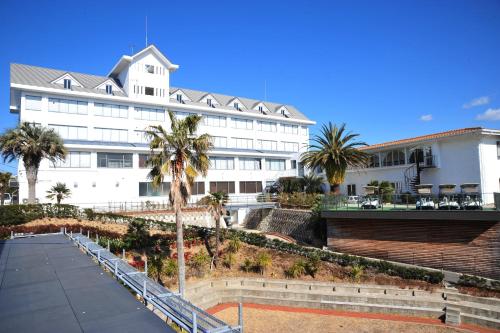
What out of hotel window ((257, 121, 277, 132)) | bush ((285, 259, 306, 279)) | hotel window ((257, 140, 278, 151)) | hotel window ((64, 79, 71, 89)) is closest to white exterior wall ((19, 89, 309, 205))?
hotel window ((64, 79, 71, 89))

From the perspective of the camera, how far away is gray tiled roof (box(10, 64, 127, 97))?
38941 millimetres

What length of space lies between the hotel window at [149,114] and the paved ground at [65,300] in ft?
111

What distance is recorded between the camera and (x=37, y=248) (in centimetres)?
1659

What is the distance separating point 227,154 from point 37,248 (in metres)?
34.3

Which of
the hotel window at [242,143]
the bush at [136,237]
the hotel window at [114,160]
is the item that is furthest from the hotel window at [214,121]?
the bush at [136,237]

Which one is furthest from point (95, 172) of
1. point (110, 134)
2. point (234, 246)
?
point (234, 246)

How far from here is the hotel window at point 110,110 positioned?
43156 mm

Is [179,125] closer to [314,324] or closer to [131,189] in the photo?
[314,324]

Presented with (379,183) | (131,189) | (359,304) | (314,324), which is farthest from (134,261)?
(379,183)

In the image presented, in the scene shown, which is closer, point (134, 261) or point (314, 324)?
point (314, 324)

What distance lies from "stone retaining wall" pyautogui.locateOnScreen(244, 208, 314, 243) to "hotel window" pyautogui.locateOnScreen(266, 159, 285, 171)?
44.6 ft

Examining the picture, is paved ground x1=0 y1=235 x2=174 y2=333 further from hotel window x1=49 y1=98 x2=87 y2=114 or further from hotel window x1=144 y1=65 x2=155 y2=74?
hotel window x1=144 y1=65 x2=155 y2=74

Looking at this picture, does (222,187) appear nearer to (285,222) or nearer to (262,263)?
(285,222)

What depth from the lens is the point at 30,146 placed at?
28.9 metres
